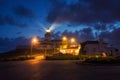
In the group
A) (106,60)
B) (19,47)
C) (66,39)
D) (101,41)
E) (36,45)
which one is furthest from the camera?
(19,47)

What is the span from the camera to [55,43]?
121062 mm

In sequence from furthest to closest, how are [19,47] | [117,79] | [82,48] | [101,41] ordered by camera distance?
[19,47] < [82,48] < [101,41] < [117,79]

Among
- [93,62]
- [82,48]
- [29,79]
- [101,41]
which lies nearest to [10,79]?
[29,79]

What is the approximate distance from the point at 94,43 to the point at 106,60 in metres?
44.5

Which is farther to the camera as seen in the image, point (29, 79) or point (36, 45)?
point (36, 45)

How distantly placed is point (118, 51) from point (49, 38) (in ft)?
99.8

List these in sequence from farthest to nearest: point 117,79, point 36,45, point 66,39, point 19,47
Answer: point 19,47
point 36,45
point 66,39
point 117,79

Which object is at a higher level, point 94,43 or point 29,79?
point 94,43

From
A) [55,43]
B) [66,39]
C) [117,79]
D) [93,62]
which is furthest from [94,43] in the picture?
[117,79]

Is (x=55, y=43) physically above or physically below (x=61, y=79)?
above

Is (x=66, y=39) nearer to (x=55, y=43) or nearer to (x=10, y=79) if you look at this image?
(x=55, y=43)

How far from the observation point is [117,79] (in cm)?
2094

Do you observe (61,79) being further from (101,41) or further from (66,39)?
(66,39)

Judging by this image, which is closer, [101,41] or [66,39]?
[101,41]
